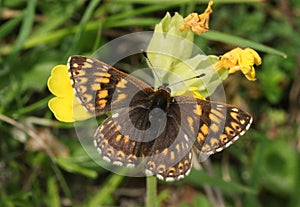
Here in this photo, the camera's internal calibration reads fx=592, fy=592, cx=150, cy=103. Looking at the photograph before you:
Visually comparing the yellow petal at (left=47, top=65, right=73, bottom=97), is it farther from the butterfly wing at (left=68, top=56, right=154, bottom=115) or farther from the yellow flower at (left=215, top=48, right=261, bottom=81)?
the yellow flower at (left=215, top=48, right=261, bottom=81)

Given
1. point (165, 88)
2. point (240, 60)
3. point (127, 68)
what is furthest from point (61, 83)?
point (127, 68)

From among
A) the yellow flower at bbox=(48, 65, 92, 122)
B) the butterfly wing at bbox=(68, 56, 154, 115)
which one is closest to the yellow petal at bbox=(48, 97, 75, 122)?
the yellow flower at bbox=(48, 65, 92, 122)

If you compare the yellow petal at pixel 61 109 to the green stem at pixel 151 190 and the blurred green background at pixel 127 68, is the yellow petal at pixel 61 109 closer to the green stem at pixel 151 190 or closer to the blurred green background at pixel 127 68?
the green stem at pixel 151 190

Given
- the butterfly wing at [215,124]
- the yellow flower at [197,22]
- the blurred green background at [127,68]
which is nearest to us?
the butterfly wing at [215,124]

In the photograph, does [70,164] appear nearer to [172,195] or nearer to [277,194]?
[172,195]

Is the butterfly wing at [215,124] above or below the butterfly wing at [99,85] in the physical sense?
below

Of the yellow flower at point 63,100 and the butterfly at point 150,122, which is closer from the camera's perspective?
the butterfly at point 150,122

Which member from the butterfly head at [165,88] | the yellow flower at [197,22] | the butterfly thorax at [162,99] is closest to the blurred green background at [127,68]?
the yellow flower at [197,22]

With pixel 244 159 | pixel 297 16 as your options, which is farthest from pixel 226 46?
pixel 244 159

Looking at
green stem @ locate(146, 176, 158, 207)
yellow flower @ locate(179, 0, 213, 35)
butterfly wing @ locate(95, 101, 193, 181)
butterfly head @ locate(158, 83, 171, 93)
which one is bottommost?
green stem @ locate(146, 176, 158, 207)
